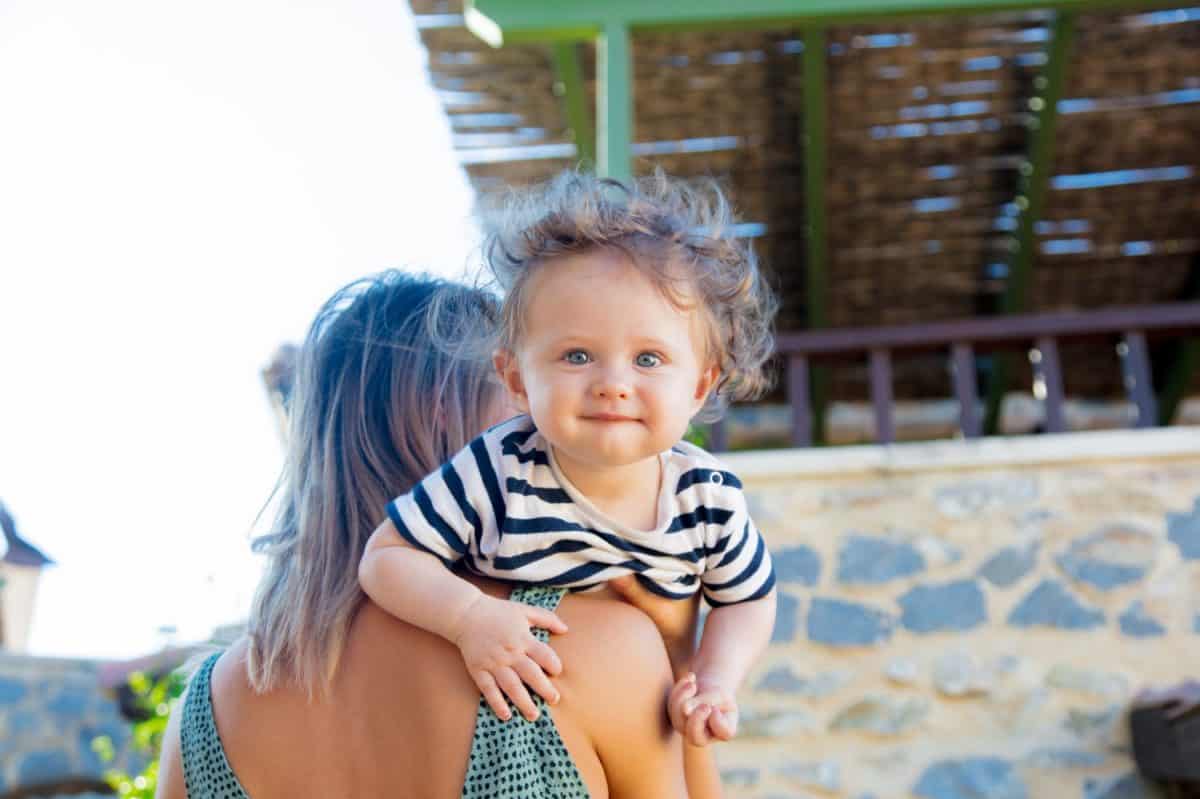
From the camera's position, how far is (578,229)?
1197 mm

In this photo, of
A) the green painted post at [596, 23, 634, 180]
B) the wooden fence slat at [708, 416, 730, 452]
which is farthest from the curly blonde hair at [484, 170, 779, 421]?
the wooden fence slat at [708, 416, 730, 452]

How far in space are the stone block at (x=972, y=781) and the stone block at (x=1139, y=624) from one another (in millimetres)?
561

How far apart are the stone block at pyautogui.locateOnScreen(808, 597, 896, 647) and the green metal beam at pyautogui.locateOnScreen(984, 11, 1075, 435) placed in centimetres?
276

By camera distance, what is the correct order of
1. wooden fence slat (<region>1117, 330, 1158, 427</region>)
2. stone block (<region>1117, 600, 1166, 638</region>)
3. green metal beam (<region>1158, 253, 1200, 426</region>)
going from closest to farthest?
1. stone block (<region>1117, 600, 1166, 638</region>)
2. wooden fence slat (<region>1117, 330, 1158, 427</region>)
3. green metal beam (<region>1158, 253, 1200, 426</region>)

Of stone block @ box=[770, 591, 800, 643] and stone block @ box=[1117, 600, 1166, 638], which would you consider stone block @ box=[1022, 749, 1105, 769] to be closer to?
stone block @ box=[1117, 600, 1166, 638]

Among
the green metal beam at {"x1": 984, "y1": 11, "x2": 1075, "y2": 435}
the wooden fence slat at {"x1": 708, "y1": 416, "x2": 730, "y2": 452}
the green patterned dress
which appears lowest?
the wooden fence slat at {"x1": 708, "y1": 416, "x2": 730, "y2": 452}

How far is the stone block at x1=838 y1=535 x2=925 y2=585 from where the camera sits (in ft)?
13.1

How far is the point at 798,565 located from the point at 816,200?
2.78 metres

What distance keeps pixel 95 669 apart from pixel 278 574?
7.02 meters

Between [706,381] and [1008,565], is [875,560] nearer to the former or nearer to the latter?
[1008,565]

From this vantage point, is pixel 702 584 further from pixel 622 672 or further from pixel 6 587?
pixel 6 587

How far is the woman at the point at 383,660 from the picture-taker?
1.06m

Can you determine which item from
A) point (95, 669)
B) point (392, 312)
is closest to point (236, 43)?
point (95, 669)

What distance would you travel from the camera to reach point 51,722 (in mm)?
7340
